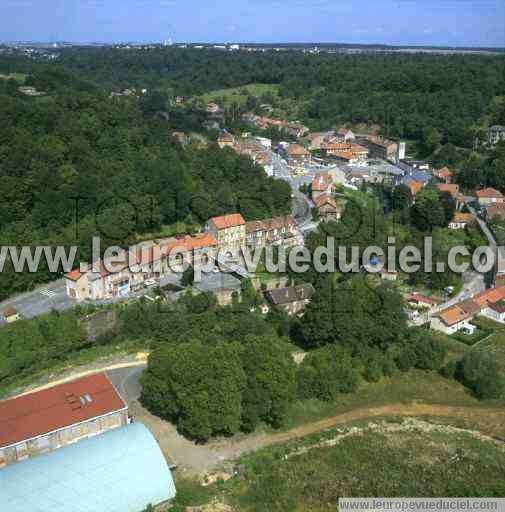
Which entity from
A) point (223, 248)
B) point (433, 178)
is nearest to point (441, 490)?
point (223, 248)

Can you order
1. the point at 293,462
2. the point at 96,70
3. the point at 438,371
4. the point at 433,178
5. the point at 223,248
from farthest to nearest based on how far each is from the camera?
the point at 96,70 < the point at 433,178 < the point at 223,248 < the point at 438,371 < the point at 293,462

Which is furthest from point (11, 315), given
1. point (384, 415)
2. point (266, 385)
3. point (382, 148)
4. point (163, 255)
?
point (382, 148)

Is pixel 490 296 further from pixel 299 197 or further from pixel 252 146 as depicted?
pixel 252 146

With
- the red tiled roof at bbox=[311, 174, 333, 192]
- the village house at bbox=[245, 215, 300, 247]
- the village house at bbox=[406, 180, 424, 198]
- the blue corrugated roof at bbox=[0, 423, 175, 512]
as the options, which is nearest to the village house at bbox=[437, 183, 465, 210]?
the village house at bbox=[406, 180, 424, 198]

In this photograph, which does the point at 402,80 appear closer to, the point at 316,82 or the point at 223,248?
the point at 316,82

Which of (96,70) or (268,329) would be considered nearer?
(268,329)

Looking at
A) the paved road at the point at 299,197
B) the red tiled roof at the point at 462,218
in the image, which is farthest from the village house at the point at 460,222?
the paved road at the point at 299,197
